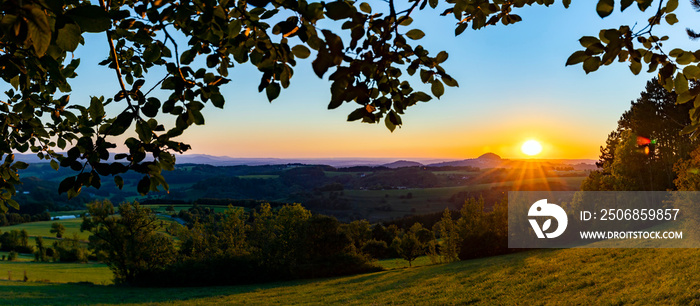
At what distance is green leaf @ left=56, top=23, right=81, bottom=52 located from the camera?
3.92 ft

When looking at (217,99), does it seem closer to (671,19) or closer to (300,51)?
(300,51)

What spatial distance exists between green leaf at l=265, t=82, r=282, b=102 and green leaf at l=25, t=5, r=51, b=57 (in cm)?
87

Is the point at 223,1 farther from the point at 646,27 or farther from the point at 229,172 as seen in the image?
the point at 229,172

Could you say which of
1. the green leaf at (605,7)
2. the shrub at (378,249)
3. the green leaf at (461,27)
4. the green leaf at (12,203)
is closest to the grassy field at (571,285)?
the green leaf at (461,27)

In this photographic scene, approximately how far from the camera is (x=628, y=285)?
1248 centimetres

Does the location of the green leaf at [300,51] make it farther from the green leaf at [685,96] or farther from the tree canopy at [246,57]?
the green leaf at [685,96]

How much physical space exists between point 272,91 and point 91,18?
2.55ft

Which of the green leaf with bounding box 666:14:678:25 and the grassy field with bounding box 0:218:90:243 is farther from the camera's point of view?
the grassy field with bounding box 0:218:90:243

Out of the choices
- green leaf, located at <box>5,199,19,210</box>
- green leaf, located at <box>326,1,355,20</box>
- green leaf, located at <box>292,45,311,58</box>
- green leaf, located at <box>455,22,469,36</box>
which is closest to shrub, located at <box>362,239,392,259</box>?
→ green leaf, located at <box>5,199,19,210</box>

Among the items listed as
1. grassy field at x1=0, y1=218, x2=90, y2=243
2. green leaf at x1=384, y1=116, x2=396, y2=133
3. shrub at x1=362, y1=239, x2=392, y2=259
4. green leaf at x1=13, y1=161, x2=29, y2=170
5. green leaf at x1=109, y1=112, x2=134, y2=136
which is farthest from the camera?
grassy field at x1=0, y1=218, x2=90, y2=243

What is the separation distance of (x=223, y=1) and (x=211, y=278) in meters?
39.1

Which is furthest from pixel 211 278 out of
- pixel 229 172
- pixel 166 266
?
pixel 229 172

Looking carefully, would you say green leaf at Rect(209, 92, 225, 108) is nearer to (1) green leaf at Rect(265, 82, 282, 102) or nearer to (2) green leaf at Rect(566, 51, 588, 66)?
(1) green leaf at Rect(265, 82, 282, 102)

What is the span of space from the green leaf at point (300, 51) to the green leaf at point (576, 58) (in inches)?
53.0
